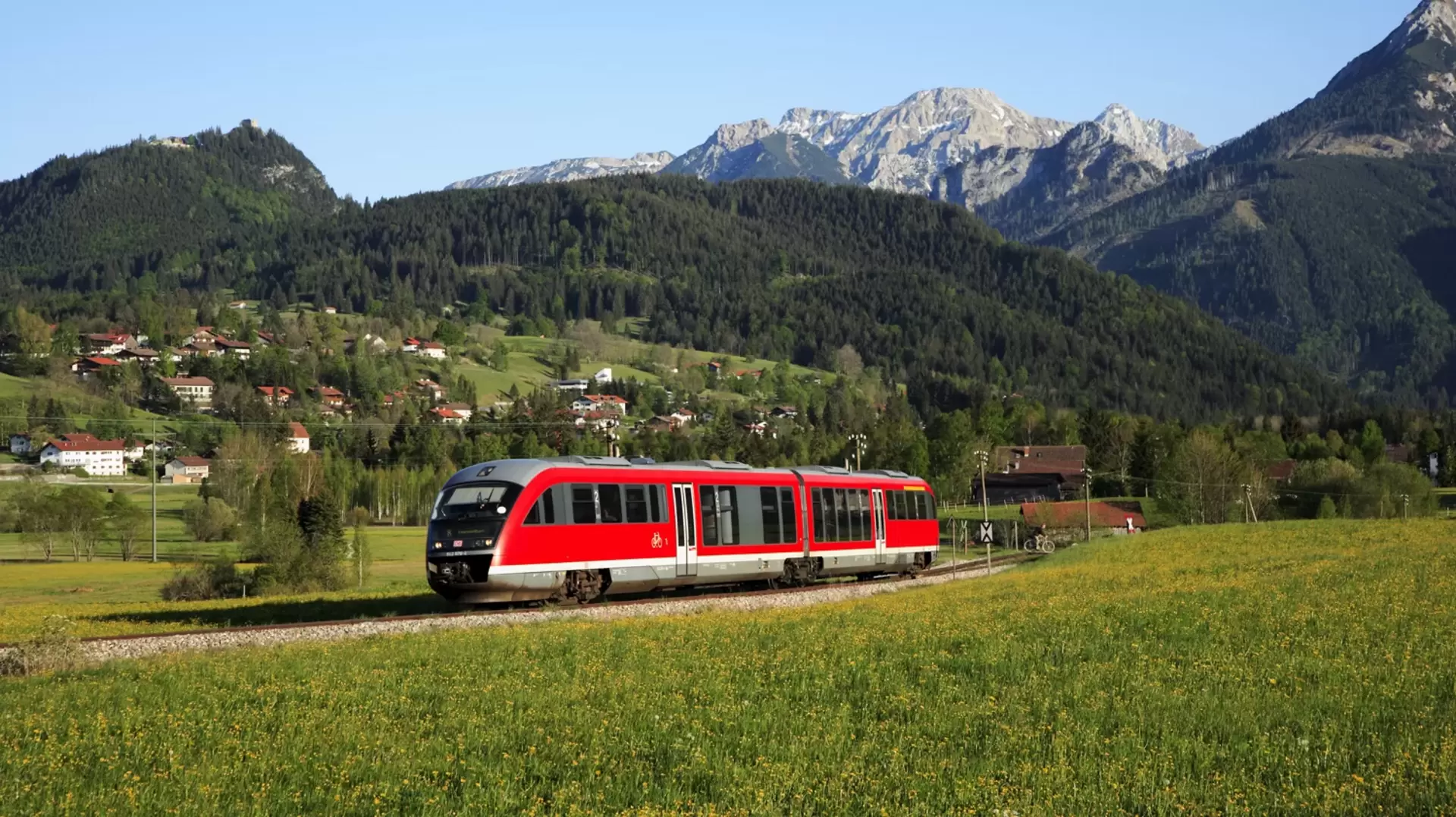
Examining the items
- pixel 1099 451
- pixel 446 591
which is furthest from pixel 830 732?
pixel 1099 451

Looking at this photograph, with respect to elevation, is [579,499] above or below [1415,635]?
above

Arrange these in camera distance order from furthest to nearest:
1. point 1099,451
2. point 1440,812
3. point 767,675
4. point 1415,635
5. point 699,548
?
point 1099,451 < point 699,548 < point 1415,635 < point 767,675 < point 1440,812

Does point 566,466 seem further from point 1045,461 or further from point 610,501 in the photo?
point 1045,461

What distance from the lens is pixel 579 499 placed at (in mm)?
35156

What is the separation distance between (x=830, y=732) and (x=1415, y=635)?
1065cm

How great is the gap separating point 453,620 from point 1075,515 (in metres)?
96.9

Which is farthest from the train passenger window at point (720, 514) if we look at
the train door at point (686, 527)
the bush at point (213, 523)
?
the bush at point (213, 523)

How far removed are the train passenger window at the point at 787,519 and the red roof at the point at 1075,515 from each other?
70.6 meters

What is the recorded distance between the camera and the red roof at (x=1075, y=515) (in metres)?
118

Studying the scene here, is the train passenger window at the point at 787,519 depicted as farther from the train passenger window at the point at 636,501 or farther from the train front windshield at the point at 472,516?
the train front windshield at the point at 472,516

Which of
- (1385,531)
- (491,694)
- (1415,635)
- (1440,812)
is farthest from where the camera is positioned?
(1385,531)

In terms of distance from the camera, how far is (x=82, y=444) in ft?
638

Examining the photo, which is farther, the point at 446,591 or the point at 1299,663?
the point at 446,591

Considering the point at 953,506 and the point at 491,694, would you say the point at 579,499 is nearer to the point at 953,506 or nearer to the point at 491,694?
the point at 491,694
